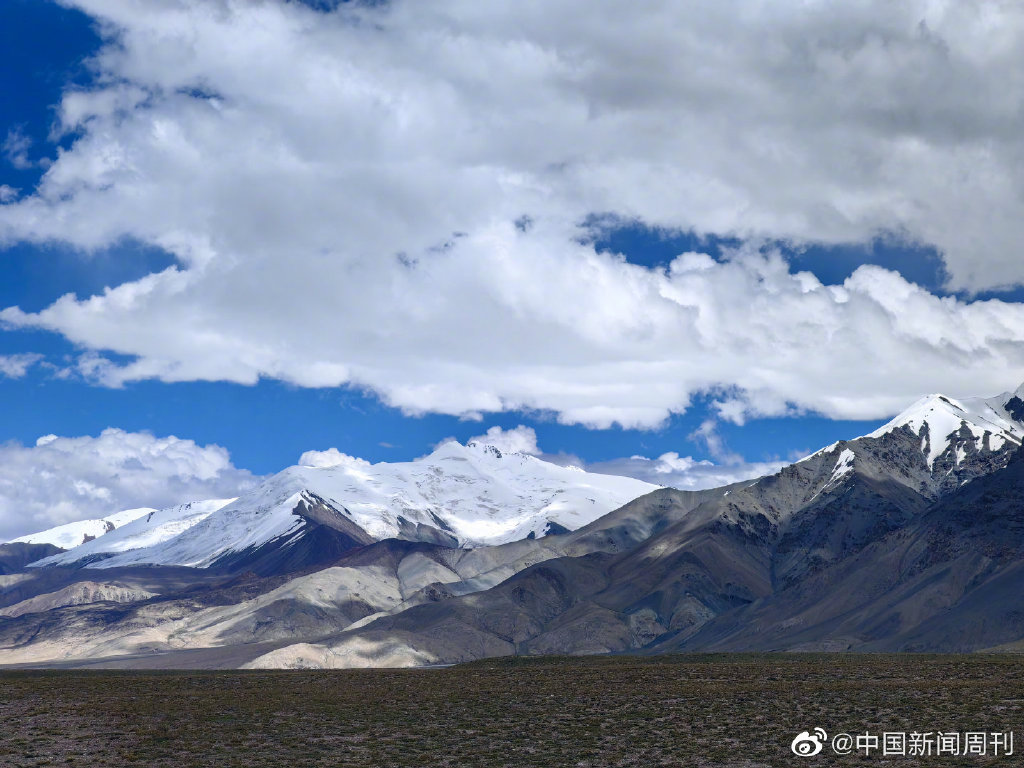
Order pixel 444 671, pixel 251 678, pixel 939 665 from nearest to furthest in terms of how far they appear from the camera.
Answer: pixel 939 665, pixel 251 678, pixel 444 671

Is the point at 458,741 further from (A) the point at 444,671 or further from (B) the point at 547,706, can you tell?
(A) the point at 444,671

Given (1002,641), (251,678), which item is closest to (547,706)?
(251,678)

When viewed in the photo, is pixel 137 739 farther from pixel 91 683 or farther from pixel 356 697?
pixel 91 683

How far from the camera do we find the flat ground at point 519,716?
207 ft

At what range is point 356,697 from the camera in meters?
88.8

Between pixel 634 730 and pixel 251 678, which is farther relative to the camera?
pixel 251 678

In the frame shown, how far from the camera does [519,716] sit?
2985 inches

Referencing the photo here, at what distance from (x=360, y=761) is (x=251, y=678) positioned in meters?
53.0

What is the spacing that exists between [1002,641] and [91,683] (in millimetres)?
148306

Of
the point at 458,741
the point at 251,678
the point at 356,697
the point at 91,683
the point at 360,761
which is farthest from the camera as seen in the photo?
the point at 251,678

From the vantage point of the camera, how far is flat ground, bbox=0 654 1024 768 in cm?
6309

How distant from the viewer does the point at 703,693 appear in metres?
82.3

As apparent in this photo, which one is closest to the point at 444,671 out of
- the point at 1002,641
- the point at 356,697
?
the point at 356,697

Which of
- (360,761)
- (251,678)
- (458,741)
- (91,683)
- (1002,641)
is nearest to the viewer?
(360,761)
